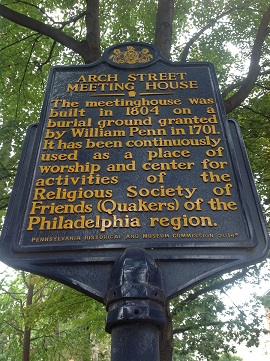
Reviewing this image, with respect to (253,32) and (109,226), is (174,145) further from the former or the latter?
(253,32)

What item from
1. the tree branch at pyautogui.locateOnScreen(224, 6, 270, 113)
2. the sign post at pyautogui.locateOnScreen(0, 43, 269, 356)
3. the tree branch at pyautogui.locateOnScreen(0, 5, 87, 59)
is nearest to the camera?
the sign post at pyautogui.locateOnScreen(0, 43, 269, 356)

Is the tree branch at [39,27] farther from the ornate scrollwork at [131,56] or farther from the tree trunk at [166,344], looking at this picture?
the tree trunk at [166,344]

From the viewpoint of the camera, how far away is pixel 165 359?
478 cm

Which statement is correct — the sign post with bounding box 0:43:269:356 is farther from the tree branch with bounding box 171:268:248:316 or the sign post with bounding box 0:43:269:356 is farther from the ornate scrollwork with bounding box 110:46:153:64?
the tree branch with bounding box 171:268:248:316

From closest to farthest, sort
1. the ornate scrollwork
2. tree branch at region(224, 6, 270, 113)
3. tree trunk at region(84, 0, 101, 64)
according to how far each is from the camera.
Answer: the ornate scrollwork
tree branch at region(224, 6, 270, 113)
tree trunk at region(84, 0, 101, 64)

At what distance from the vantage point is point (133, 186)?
339cm

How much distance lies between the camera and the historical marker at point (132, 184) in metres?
2.92

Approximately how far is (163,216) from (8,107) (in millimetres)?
7497

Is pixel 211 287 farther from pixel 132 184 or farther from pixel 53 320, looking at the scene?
pixel 132 184

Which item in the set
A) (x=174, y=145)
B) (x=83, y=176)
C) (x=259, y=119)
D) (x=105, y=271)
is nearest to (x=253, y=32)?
(x=259, y=119)

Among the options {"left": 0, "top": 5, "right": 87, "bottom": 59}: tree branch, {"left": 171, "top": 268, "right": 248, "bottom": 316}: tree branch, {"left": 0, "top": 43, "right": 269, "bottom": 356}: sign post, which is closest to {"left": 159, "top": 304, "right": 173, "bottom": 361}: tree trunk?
{"left": 0, "top": 43, "right": 269, "bottom": 356}: sign post

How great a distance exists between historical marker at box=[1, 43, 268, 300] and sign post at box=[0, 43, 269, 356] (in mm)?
10

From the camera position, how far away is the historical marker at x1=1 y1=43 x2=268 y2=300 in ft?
9.57

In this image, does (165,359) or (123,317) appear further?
(165,359)
